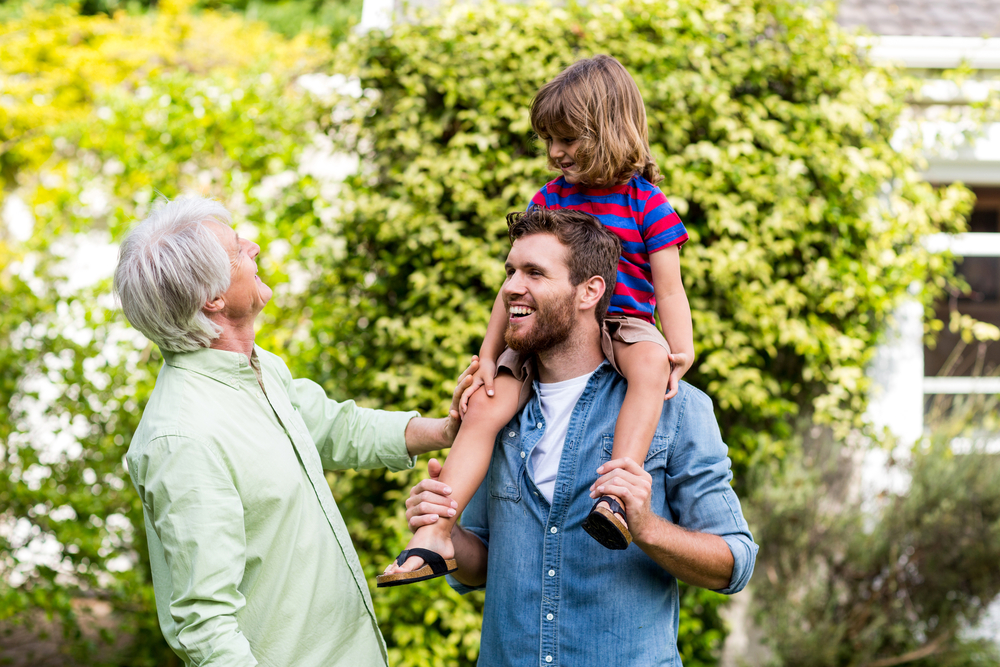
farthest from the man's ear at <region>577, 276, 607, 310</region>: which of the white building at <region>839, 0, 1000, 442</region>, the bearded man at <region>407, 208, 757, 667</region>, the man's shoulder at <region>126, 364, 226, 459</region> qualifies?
the white building at <region>839, 0, 1000, 442</region>

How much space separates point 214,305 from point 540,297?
2.56 ft

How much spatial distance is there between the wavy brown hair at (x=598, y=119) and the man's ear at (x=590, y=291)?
297 mm

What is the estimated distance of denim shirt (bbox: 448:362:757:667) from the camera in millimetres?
1896

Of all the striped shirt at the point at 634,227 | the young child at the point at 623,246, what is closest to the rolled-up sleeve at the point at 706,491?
the young child at the point at 623,246

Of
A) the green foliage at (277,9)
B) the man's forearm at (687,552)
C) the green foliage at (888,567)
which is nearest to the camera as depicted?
the man's forearm at (687,552)

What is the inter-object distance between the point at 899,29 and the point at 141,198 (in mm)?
5150

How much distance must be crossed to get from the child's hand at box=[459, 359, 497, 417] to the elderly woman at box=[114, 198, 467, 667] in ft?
1.36

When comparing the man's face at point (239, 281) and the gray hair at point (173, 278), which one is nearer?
the gray hair at point (173, 278)

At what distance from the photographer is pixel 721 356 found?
4078 mm

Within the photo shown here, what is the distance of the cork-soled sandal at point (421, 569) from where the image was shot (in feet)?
5.89

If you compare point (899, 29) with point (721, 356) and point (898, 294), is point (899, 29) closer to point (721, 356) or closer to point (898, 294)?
point (898, 294)

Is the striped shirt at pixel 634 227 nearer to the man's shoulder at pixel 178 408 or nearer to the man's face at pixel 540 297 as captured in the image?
the man's face at pixel 540 297

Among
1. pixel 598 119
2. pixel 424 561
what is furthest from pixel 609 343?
pixel 424 561

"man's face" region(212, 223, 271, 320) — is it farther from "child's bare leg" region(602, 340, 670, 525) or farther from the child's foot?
"child's bare leg" region(602, 340, 670, 525)
